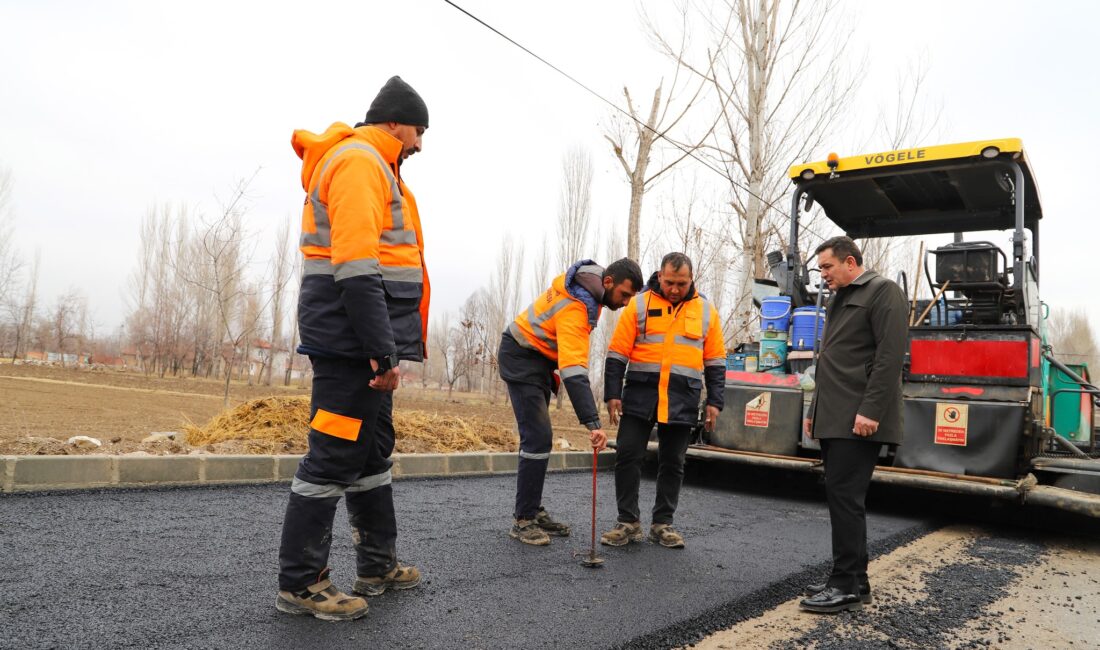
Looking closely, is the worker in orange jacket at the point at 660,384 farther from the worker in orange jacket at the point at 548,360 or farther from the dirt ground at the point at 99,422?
the dirt ground at the point at 99,422

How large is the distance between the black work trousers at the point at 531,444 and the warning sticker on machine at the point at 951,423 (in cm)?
318

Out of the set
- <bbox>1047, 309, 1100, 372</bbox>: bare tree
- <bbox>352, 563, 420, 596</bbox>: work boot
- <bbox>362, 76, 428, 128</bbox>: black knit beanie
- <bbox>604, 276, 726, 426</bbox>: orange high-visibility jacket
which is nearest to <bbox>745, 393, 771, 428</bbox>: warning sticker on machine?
<bbox>604, 276, 726, 426</bbox>: orange high-visibility jacket

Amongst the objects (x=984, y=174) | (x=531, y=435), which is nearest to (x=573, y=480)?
(x=531, y=435)

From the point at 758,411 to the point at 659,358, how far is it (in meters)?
2.38

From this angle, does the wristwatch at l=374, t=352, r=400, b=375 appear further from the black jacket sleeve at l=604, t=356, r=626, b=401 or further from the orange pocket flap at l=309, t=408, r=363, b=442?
the black jacket sleeve at l=604, t=356, r=626, b=401

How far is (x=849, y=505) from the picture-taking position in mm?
3549

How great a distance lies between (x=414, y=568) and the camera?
3244mm

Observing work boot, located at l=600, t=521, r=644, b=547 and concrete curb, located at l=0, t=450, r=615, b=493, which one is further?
concrete curb, located at l=0, t=450, r=615, b=493

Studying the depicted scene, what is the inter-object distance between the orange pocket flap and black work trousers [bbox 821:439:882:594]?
2165mm

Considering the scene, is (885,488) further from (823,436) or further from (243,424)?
(243,424)

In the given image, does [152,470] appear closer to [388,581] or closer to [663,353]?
[388,581]

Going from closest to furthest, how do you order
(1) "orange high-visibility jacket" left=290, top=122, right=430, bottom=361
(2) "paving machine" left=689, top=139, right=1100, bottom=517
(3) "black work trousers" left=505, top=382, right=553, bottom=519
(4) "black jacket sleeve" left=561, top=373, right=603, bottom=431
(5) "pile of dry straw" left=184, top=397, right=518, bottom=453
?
(1) "orange high-visibility jacket" left=290, top=122, right=430, bottom=361 < (4) "black jacket sleeve" left=561, top=373, right=603, bottom=431 < (3) "black work trousers" left=505, top=382, right=553, bottom=519 < (2) "paving machine" left=689, top=139, right=1100, bottom=517 < (5) "pile of dry straw" left=184, top=397, right=518, bottom=453

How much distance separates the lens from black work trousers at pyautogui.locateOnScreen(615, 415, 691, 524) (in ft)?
14.8

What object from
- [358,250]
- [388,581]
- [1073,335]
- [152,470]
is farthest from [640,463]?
[1073,335]
